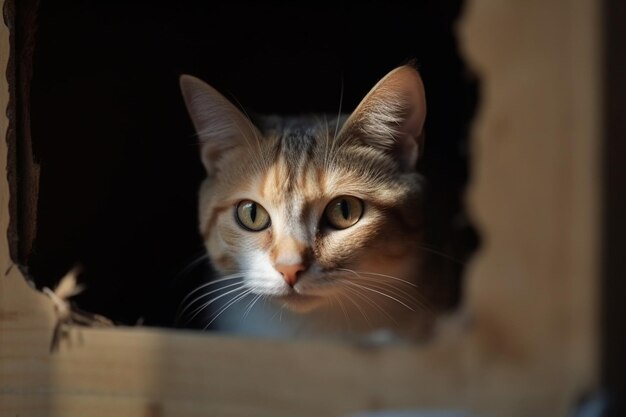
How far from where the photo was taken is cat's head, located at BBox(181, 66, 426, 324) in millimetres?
870

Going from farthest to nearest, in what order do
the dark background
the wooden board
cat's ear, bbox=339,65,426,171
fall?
the dark background, cat's ear, bbox=339,65,426,171, the wooden board

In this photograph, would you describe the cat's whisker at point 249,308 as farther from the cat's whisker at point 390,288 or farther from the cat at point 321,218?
the cat's whisker at point 390,288

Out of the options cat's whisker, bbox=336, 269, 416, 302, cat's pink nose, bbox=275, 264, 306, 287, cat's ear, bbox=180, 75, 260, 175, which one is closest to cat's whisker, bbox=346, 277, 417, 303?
cat's whisker, bbox=336, 269, 416, 302

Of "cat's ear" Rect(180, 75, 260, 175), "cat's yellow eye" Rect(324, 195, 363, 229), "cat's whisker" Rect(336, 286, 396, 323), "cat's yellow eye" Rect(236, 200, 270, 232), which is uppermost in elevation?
"cat's ear" Rect(180, 75, 260, 175)

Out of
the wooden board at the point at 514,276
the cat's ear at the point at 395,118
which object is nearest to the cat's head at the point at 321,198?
the cat's ear at the point at 395,118

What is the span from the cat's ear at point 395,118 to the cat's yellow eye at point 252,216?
0.16 meters

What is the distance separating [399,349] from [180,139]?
49cm

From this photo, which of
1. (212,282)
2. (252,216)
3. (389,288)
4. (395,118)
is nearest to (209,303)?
(212,282)

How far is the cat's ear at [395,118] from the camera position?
0.86 m

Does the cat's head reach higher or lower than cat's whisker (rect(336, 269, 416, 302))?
higher

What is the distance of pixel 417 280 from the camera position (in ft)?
3.23

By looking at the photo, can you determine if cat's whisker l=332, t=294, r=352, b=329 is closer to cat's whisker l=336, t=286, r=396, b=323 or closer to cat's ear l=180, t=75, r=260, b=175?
cat's whisker l=336, t=286, r=396, b=323

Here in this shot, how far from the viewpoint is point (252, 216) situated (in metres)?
0.93

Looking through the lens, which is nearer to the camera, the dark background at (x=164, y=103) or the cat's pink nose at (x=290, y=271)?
the cat's pink nose at (x=290, y=271)
